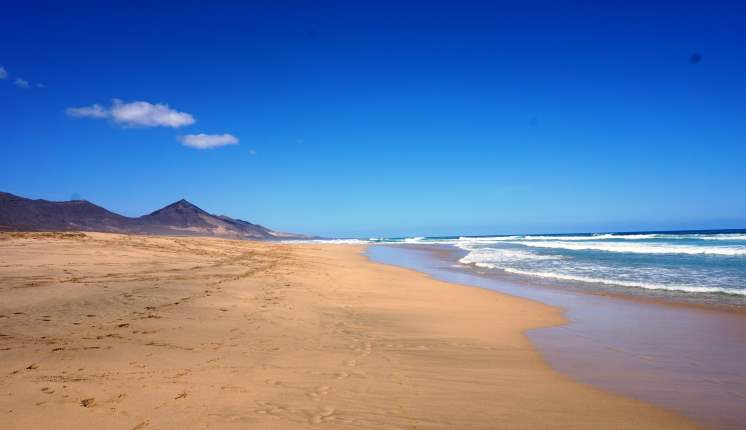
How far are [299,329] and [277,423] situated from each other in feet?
12.4

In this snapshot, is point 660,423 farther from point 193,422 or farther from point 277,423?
point 193,422

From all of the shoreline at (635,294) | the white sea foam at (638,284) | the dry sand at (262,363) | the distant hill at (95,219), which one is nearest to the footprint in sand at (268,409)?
the dry sand at (262,363)

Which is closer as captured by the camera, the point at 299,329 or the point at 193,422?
the point at 193,422

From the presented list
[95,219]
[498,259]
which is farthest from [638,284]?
[95,219]

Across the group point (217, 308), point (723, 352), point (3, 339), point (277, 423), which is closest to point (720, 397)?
point (723, 352)

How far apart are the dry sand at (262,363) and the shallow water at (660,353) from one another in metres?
0.44

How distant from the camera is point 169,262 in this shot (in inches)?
580

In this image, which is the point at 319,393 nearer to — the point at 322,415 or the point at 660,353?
the point at 322,415

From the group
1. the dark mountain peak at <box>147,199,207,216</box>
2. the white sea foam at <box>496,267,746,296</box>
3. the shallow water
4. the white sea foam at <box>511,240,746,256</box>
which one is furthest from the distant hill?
the white sea foam at <box>511,240,746,256</box>

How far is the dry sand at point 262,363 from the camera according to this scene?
157 inches

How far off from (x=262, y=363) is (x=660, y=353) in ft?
19.3

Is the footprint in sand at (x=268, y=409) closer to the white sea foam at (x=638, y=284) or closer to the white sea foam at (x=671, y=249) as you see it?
the white sea foam at (x=638, y=284)

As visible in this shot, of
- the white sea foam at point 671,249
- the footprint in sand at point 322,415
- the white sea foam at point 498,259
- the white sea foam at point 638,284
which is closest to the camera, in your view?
the footprint in sand at point 322,415

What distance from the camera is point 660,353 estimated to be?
6.77 meters
